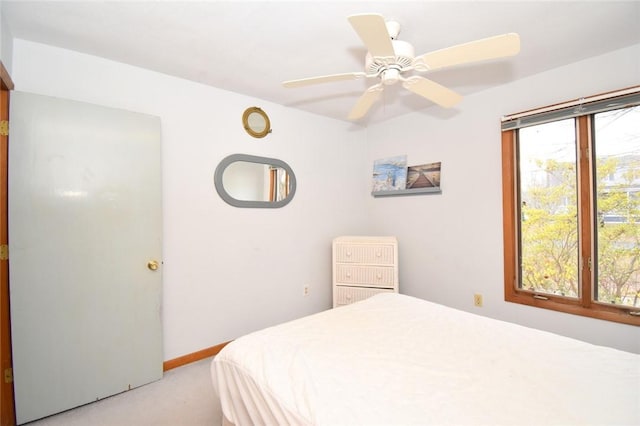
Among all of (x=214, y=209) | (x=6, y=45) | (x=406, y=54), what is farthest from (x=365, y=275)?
(x=6, y=45)

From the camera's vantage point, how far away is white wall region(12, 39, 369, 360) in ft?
6.82

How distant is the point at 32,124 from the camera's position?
1.76m

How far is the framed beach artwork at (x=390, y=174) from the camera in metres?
3.33

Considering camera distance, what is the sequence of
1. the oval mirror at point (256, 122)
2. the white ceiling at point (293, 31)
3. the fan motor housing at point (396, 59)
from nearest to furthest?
the fan motor housing at point (396, 59), the white ceiling at point (293, 31), the oval mirror at point (256, 122)

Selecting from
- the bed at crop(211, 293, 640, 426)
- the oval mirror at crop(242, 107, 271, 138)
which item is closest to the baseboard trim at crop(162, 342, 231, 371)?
the bed at crop(211, 293, 640, 426)

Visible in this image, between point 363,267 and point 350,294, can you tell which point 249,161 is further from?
point 350,294

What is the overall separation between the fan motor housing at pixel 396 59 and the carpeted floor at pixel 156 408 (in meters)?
2.22


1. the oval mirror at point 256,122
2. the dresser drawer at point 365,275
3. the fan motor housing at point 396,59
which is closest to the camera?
the fan motor housing at point 396,59

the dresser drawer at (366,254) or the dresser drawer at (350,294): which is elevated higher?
the dresser drawer at (366,254)

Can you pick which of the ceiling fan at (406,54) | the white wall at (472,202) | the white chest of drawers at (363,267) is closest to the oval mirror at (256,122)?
the ceiling fan at (406,54)

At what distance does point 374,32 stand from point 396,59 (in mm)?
322

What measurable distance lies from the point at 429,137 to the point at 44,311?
11.3 feet

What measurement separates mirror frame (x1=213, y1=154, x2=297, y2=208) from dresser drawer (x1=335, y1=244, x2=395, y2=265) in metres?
0.79

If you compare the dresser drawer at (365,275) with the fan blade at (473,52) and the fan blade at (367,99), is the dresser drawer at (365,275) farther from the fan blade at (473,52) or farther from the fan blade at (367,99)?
the fan blade at (473,52)
